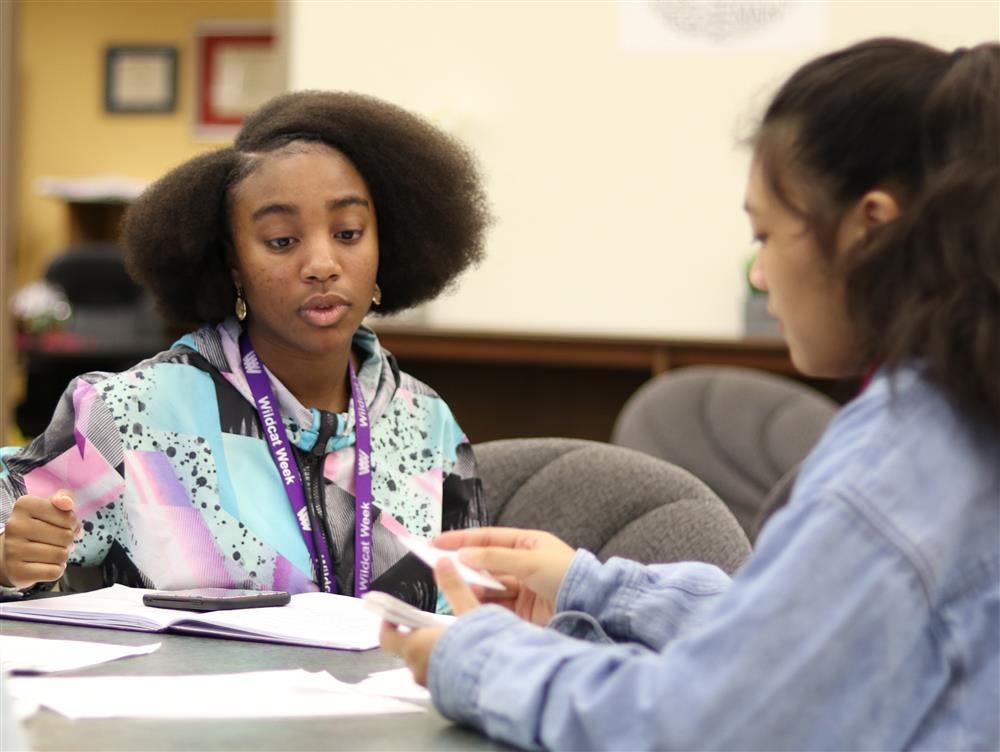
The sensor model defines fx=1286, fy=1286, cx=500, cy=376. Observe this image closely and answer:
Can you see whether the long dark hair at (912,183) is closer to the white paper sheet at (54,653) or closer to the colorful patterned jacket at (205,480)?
the white paper sheet at (54,653)

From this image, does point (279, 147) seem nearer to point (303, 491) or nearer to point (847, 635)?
point (303, 491)

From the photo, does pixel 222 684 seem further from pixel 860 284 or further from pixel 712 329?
pixel 712 329

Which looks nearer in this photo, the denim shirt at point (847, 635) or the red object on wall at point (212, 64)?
the denim shirt at point (847, 635)

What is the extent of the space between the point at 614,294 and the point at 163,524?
2748mm

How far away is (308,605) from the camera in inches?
51.2

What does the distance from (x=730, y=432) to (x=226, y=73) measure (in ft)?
23.2

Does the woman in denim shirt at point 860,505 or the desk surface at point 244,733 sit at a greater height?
the woman in denim shirt at point 860,505

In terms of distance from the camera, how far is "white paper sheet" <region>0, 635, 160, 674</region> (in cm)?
102

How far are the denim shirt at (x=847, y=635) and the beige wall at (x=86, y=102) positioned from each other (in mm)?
8847

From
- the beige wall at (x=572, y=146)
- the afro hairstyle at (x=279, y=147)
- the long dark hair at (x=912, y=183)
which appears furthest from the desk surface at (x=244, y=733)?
the beige wall at (x=572, y=146)

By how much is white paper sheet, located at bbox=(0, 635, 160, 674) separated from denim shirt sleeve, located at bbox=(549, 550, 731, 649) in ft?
1.19

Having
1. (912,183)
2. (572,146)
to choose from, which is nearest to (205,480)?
(912,183)

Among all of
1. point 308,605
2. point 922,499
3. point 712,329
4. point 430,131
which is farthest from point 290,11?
point 922,499

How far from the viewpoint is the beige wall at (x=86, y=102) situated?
361 inches
